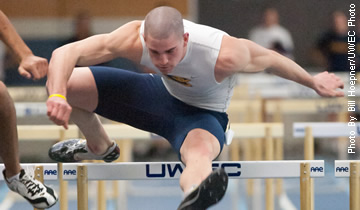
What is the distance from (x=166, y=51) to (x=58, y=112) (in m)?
0.57

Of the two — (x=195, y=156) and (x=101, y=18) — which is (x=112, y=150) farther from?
(x=101, y=18)

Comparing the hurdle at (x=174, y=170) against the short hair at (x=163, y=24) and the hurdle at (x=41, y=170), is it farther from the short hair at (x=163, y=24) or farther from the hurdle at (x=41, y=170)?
the short hair at (x=163, y=24)

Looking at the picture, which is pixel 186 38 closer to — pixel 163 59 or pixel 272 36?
pixel 163 59

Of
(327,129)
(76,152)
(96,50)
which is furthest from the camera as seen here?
(327,129)

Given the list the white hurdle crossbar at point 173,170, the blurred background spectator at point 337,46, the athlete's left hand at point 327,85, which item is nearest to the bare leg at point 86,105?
the white hurdle crossbar at point 173,170

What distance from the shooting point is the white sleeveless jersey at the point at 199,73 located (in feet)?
11.1

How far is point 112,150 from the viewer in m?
3.89

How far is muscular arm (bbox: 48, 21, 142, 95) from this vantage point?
10.5ft

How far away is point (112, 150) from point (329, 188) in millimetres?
4690

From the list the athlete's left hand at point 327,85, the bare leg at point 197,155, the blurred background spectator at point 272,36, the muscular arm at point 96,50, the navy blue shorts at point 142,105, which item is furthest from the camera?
the blurred background spectator at point 272,36

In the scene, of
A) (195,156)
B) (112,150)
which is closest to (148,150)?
(112,150)

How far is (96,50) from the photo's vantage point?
3.32 m

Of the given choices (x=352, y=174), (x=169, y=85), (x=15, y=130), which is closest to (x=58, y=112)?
(x=15, y=130)

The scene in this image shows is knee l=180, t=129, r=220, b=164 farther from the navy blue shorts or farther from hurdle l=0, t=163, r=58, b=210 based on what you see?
hurdle l=0, t=163, r=58, b=210
